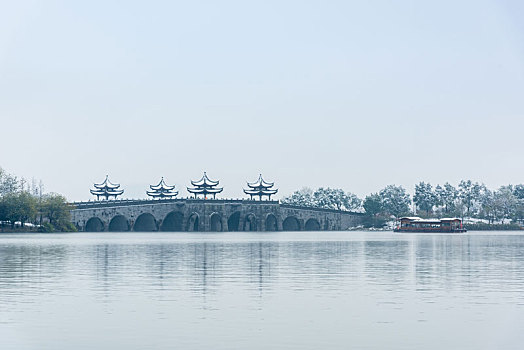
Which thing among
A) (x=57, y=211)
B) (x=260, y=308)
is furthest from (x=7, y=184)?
(x=260, y=308)

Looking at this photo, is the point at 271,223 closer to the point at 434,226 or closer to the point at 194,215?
the point at 194,215

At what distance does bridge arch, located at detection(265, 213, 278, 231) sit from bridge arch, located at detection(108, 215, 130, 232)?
1336 inches

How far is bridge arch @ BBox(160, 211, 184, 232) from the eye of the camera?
6673 inches

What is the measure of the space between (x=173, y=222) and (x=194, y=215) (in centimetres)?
726

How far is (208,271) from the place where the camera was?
1571 inches

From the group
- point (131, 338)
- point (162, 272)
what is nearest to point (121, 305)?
point (131, 338)

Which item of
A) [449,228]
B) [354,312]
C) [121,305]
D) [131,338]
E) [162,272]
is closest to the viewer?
[131,338]

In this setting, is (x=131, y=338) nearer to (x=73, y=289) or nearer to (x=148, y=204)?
(x=73, y=289)

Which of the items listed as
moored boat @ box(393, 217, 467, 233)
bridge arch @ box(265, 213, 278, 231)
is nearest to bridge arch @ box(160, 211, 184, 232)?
bridge arch @ box(265, 213, 278, 231)

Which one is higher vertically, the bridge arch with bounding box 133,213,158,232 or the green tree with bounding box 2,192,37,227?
the green tree with bounding box 2,192,37,227

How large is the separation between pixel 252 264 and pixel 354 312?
74.1 ft

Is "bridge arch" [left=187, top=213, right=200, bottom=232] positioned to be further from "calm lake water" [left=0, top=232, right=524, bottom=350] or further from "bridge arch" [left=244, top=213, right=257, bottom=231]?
"calm lake water" [left=0, top=232, right=524, bottom=350]

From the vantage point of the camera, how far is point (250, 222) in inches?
7210

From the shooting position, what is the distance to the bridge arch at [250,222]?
593ft
